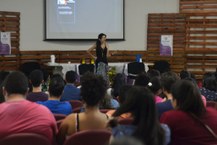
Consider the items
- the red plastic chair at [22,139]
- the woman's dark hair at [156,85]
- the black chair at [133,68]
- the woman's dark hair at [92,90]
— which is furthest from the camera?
the black chair at [133,68]

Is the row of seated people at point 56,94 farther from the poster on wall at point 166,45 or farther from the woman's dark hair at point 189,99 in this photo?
the poster on wall at point 166,45

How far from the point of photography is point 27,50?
1114cm

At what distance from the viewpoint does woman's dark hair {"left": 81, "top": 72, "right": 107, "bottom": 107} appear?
318 cm

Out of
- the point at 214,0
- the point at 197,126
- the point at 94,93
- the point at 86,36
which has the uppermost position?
the point at 214,0

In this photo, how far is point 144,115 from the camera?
2.26 meters

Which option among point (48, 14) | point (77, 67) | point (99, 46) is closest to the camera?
point (99, 46)

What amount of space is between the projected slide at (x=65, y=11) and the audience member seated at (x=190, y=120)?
8540 mm

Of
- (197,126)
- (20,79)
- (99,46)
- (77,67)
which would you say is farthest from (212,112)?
(77,67)

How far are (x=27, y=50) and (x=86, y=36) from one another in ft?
5.78

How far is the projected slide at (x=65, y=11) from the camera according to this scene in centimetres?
1111

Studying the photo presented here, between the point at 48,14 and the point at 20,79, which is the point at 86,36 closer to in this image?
the point at 48,14

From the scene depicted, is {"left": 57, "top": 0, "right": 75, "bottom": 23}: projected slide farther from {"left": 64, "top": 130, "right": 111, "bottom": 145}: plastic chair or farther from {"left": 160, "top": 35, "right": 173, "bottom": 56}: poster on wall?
{"left": 64, "top": 130, "right": 111, "bottom": 145}: plastic chair

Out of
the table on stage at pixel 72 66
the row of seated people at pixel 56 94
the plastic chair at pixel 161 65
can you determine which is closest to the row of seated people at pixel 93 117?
the row of seated people at pixel 56 94

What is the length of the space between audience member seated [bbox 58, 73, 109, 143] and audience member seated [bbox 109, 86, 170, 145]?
745 mm
